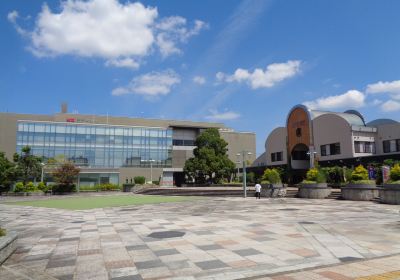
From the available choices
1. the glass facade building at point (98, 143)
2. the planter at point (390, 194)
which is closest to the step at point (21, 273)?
the planter at point (390, 194)

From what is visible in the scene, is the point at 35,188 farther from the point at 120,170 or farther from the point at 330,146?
the point at 330,146

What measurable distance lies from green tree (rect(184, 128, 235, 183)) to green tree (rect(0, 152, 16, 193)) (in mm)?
28235

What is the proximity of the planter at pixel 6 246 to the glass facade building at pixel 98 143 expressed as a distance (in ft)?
203

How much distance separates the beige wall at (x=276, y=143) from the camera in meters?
58.7

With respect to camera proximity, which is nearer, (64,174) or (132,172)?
(64,174)

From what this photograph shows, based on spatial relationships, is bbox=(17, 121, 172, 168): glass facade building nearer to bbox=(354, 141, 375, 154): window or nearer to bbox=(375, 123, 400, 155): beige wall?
bbox=(354, 141, 375, 154): window

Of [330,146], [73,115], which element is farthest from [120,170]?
[330,146]

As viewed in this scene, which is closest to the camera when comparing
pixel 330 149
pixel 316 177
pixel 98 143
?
pixel 316 177

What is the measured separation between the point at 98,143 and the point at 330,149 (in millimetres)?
45057

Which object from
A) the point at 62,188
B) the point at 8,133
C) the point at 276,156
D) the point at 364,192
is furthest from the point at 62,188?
the point at 364,192

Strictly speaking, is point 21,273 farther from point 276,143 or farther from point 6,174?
point 276,143

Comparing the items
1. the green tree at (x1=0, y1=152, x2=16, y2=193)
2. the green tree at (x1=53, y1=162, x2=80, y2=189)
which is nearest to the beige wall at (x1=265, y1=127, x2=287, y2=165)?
the green tree at (x1=53, y1=162, x2=80, y2=189)

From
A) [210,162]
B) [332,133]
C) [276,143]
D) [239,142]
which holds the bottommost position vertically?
[210,162]

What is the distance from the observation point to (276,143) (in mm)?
60938
